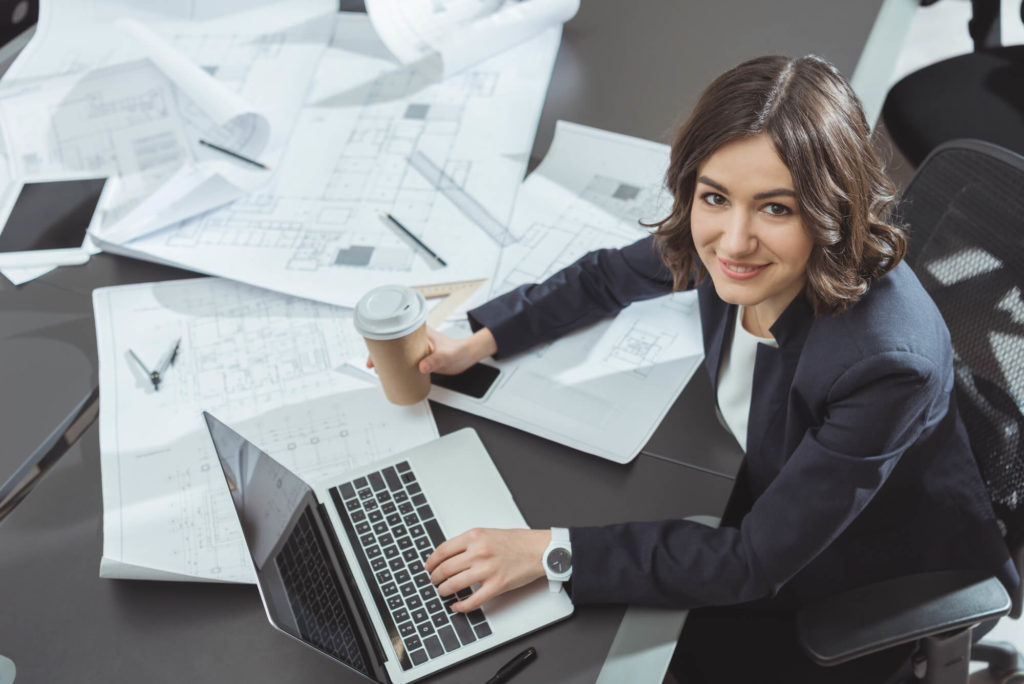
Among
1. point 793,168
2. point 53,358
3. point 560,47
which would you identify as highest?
point 793,168

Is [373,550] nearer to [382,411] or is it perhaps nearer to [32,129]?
[382,411]

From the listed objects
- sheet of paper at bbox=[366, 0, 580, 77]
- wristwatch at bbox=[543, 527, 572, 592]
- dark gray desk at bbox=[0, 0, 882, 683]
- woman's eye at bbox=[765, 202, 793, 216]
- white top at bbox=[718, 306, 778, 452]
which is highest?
woman's eye at bbox=[765, 202, 793, 216]

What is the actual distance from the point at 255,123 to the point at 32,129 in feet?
1.40

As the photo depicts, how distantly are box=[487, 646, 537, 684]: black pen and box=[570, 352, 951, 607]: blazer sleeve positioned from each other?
0.25ft

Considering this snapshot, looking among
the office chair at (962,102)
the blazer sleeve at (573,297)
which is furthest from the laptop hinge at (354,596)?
the office chair at (962,102)

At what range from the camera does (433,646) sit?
851 millimetres

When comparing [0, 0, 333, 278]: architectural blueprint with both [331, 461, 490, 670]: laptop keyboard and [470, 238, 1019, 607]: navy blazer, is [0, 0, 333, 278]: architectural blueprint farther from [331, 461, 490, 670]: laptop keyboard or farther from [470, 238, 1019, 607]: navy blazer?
[470, 238, 1019, 607]: navy blazer

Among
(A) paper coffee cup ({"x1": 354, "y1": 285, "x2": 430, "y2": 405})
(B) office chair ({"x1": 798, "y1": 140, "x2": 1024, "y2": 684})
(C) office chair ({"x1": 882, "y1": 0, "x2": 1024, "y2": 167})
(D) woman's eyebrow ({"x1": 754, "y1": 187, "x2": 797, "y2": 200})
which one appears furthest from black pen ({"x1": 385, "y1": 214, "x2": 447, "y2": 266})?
(C) office chair ({"x1": 882, "y1": 0, "x2": 1024, "y2": 167})

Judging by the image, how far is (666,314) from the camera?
1198 millimetres

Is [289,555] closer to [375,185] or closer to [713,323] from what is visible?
[713,323]

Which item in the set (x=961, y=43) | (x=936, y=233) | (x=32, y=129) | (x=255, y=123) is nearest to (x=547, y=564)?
(x=936, y=233)

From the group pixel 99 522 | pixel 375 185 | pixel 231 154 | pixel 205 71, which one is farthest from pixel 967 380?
pixel 205 71

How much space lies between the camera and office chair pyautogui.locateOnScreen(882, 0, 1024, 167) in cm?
166

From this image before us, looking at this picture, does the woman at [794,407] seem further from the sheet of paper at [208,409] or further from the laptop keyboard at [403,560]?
the sheet of paper at [208,409]
